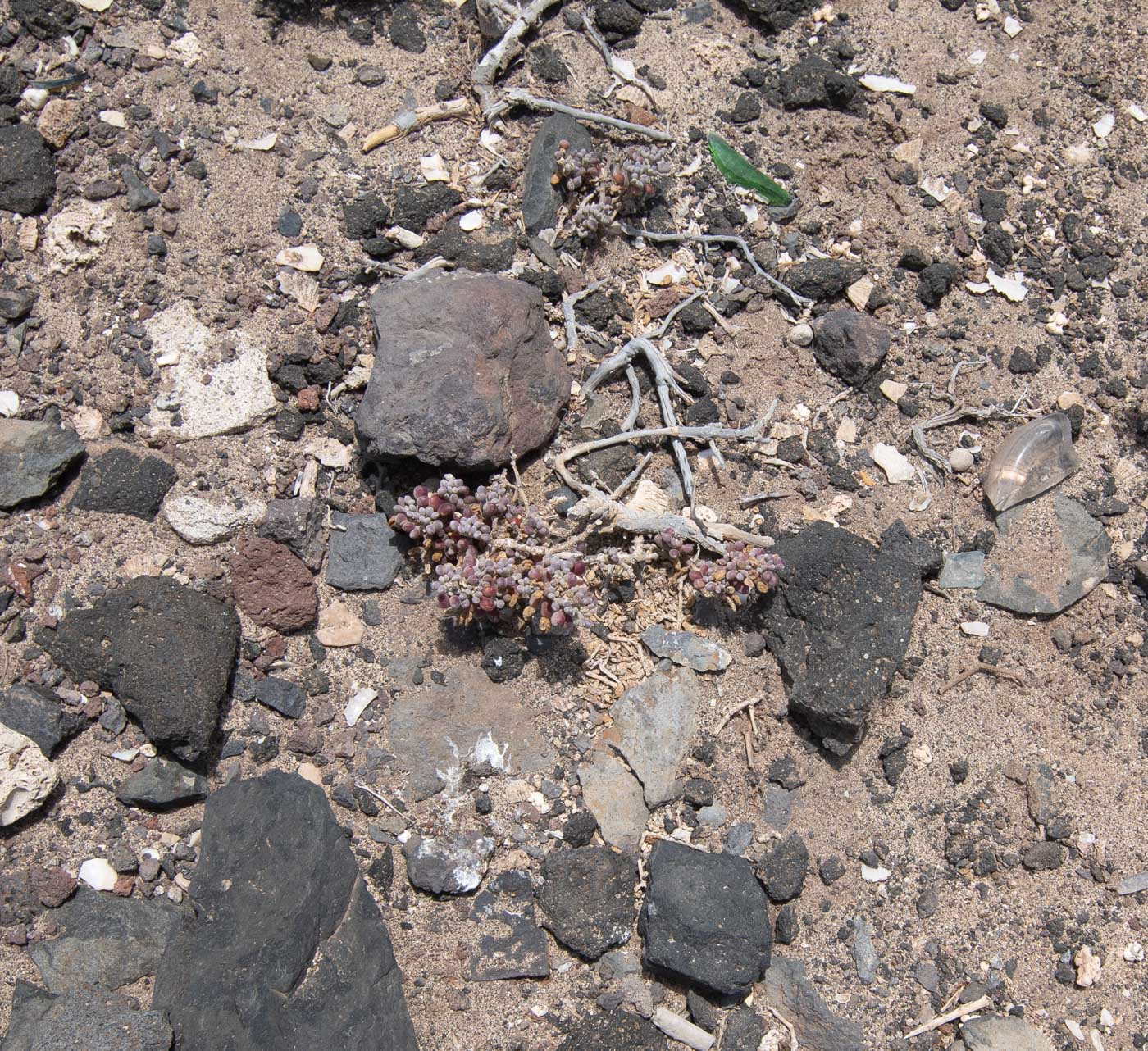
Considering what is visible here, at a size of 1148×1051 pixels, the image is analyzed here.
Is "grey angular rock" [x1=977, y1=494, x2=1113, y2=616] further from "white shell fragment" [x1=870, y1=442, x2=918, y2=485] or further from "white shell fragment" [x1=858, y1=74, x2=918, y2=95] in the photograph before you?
"white shell fragment" [x1=858, y1=74, x2=918, y2=95]

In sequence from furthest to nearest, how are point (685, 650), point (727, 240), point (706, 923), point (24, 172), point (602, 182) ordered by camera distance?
point (727, 240) → point (602, 182) → point (24, 172) → point (685, 650) → point (706, 923)

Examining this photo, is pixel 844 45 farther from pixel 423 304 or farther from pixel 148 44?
pixel 148 44

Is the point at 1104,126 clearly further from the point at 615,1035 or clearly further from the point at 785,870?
the point at 615,1035

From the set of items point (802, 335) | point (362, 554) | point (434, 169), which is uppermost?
point (434, 169)

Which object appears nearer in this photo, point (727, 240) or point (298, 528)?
point (298, 528)

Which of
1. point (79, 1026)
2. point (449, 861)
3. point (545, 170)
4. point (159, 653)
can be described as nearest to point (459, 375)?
point (545, 170)

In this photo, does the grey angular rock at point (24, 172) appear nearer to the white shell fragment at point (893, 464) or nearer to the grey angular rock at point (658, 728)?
the grey angular rock at point (658, 728)

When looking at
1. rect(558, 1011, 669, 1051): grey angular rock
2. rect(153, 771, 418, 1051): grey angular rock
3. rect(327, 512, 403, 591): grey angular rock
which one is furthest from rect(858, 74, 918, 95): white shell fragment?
rect(558, 1011, 669, 1051): grey angular rock

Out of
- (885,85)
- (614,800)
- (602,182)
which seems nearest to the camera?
(614,800)
